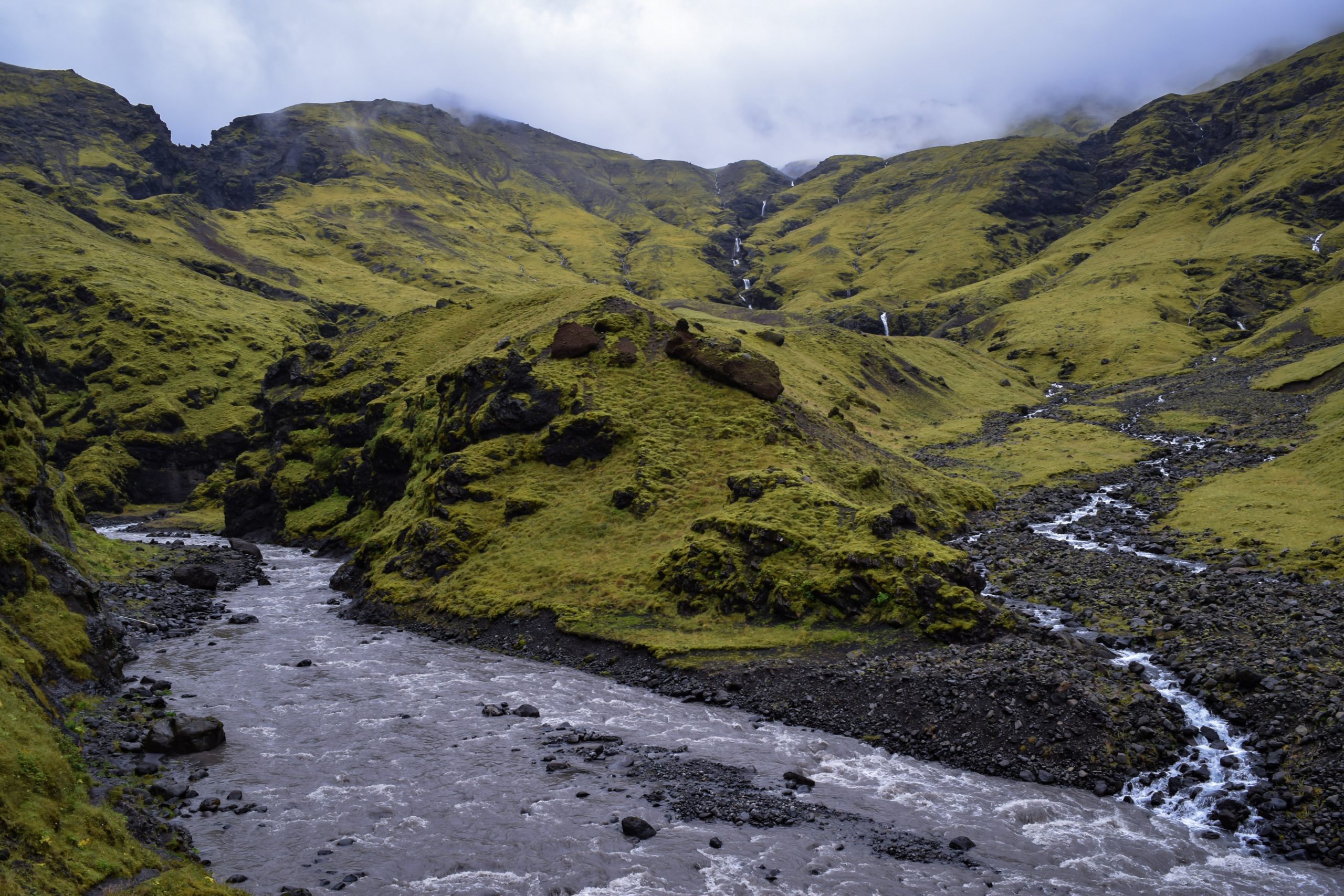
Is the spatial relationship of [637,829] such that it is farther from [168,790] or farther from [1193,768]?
[1193,768]

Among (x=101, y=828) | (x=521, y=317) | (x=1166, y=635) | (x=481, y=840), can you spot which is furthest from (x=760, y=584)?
(x=521, y=317)

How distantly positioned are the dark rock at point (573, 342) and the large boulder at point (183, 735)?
130 ft

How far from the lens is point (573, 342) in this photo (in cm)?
6144

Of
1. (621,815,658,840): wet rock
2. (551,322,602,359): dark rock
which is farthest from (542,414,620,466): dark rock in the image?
(621,815,658,840): wet rock

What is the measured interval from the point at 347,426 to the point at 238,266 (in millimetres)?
154482

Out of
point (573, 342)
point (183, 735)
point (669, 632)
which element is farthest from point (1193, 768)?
point (573, 342)

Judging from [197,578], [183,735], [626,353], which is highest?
[626,353]

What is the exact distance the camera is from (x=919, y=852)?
20.2 metres

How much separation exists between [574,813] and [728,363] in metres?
40.6

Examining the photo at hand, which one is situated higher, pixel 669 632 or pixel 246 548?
pixel 669 632

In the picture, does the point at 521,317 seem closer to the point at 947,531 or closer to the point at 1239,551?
the point at 947,531

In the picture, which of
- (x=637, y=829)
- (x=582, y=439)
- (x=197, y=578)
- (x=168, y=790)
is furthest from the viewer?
(x=582, y=439)

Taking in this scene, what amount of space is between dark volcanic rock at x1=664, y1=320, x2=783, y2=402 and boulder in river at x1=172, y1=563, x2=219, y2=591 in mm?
37004

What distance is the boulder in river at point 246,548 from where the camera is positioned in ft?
214
